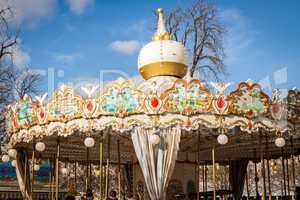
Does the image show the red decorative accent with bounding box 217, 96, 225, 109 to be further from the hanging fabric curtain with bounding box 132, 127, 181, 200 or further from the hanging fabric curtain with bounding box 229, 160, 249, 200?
the hanging fabric curtain with bounding box 229, 160, 249, 200

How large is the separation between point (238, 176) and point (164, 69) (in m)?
8.92

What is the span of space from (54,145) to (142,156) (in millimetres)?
5514

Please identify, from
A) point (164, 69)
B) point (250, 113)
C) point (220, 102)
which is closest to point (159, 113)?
point (220, 102)

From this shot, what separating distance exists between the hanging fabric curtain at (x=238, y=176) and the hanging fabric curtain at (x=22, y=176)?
9.48 m

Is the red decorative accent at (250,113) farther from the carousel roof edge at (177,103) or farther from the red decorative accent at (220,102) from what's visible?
the red decorative accent at (220,102)

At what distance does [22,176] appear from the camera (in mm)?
13117

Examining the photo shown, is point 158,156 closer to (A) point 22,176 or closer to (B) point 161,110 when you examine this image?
(B) point 161,110

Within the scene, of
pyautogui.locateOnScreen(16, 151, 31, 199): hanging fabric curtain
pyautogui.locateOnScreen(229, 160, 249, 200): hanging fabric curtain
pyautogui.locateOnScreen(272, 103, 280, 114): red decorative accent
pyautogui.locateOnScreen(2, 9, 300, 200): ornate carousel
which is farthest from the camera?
pyautogui.locateOnScreen(229, 160, 249, 200): hanging fabric curtain

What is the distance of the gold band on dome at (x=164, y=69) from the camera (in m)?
→ 11.6

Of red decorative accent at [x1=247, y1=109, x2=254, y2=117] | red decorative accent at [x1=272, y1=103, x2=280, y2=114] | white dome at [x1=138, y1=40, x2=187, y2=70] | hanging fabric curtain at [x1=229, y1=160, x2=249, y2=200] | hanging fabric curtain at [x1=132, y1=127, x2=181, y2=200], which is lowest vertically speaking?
hanging fabric curtain at [x1=229, y1=160, x2=249, y2=200]

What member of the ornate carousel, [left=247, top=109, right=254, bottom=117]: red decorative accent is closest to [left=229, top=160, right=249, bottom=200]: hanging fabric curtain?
the ornate carousel

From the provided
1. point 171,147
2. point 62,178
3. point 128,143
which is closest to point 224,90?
point 171,147

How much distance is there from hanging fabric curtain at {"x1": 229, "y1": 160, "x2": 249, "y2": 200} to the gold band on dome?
8.31 metres

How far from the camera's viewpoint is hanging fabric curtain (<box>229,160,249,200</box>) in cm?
1839
